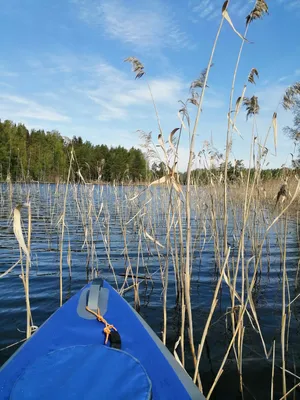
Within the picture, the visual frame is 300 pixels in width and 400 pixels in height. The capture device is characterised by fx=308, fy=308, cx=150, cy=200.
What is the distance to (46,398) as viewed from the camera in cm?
128

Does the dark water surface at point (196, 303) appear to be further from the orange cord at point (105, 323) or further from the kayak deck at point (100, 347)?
the orange cord at point (105, 323)

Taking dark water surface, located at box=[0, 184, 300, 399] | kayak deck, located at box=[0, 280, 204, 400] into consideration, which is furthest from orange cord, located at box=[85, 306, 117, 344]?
dark water surface, located at box=[0, 184, 300, 399]

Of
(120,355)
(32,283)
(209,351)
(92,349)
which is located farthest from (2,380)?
(32,283)

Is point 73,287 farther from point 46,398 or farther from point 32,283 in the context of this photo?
point 46,398

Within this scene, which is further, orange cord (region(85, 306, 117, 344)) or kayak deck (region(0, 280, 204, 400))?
orange cord (region(85, 306, 117, 344))

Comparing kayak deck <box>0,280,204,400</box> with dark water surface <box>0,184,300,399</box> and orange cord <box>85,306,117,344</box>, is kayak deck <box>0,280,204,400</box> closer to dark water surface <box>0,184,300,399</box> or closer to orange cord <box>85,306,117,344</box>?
orange cord <box>85,306,117,344</box>

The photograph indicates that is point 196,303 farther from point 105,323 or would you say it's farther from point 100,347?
point 100,347

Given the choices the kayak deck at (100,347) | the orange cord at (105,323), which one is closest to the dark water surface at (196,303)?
the kayak deck at (100,347)

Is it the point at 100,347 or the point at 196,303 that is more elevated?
the point at 100,347

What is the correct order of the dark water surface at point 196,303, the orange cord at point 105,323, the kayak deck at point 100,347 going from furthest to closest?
1. the dark water surface at point 196,303
2. the orange cord at point 105,323
3. the kayak deck at point 100,347

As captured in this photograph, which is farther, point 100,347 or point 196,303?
point 196,303

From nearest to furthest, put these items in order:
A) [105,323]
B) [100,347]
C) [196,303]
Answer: [100,347], [105,323], [196,303]

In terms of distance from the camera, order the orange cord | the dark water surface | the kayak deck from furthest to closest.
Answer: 1. the dark water surface
2. the orange cord
3. the kayak deck

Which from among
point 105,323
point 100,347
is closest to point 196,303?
point 105,323
